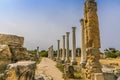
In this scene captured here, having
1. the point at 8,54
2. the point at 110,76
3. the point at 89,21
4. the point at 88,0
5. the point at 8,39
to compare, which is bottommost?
the point at 110,76

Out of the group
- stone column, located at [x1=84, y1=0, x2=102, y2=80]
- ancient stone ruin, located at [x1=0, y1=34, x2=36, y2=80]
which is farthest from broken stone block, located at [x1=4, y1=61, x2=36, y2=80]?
stone column, located at [x1=84, y1=0, x2=102, y2=80]

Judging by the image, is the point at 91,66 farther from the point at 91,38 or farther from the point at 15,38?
the point at 15,38

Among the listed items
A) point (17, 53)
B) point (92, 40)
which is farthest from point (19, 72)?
point (92, 40)

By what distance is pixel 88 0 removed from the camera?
616 inches

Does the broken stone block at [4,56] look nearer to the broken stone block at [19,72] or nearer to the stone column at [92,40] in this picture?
the broken stone block at [19,72]

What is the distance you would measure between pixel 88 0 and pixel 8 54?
7.13 meters

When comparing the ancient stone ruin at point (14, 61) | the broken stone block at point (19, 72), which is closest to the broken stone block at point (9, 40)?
the ancient stone ruin at point (14, 61)

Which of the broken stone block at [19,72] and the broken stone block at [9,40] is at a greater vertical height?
the broken stone block at [9,40]

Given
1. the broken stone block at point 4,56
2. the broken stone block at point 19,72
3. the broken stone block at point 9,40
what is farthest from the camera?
the broken stone block at point 9,40

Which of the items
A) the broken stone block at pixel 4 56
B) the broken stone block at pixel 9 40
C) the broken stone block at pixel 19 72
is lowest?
the broken stone block at pixel 19 72

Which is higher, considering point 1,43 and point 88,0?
point 88,0

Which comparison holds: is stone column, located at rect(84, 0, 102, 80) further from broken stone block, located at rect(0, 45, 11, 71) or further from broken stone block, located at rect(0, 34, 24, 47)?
broken stone block, located at rect(0, 45, 11, 71)

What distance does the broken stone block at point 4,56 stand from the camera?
1073 cm

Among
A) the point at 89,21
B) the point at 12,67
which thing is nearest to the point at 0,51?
the point at 12,67
